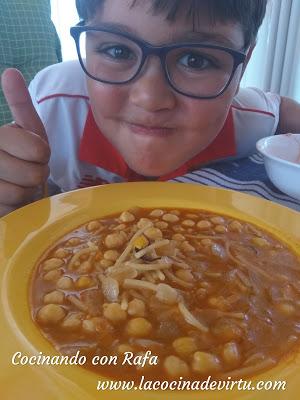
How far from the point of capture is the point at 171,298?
0.55 m

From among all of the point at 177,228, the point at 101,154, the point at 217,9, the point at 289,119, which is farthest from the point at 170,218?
the point at 289,119

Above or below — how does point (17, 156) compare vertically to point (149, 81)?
below

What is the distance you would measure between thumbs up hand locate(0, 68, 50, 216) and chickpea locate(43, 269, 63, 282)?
0.32 meters

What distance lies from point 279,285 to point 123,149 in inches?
25.8

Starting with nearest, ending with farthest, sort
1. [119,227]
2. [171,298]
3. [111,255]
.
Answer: [171,298]
[111,255]
[119,227]

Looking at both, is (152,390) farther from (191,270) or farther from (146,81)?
(146,81)

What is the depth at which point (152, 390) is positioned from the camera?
41cm

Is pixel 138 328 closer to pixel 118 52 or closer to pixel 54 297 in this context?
pixel 54 297

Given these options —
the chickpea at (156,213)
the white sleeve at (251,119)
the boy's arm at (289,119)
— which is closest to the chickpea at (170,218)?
the chickpea at (156,213)

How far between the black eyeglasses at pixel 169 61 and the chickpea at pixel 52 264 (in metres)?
0.48

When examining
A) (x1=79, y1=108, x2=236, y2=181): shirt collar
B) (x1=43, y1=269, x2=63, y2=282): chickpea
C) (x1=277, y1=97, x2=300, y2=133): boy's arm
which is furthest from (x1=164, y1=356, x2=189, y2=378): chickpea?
(x1=277, y1=97, x2=300, y2=133): boy's arm

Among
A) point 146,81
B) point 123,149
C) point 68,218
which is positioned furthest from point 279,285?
point 123,149

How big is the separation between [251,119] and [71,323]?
125 centimetres

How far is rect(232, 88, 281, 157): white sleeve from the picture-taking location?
152cm
